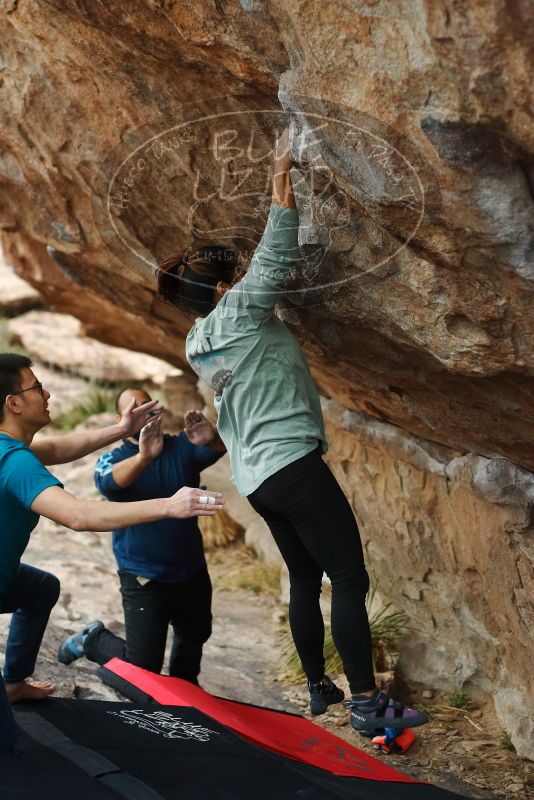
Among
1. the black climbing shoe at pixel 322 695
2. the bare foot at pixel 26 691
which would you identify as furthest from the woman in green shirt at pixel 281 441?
the bare foot at pixel 26 691

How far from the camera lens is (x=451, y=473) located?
4.57 meters

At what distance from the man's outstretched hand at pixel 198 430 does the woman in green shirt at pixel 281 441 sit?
644 millimetres

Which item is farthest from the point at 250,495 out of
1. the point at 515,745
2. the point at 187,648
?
the point at 515,745

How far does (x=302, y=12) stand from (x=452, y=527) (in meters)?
2.75

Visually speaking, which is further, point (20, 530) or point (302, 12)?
point (20, 530)

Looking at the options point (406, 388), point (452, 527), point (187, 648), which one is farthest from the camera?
point (452, 527)

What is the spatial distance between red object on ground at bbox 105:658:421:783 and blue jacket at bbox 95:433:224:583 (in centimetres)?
40

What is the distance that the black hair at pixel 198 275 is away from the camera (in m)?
3.54

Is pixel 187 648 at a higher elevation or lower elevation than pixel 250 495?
lower

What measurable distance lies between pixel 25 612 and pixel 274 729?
104 centimetres

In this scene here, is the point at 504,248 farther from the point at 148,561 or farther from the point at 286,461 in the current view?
the point at 148,561

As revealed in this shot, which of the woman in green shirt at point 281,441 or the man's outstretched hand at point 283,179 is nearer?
the man's outstretched hand at point 283,179

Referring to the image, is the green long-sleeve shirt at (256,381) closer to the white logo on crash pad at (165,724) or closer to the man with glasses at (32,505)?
the man with glasses at (32,505)

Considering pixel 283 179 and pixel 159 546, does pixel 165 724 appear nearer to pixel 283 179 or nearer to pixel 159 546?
pixel 159 546
